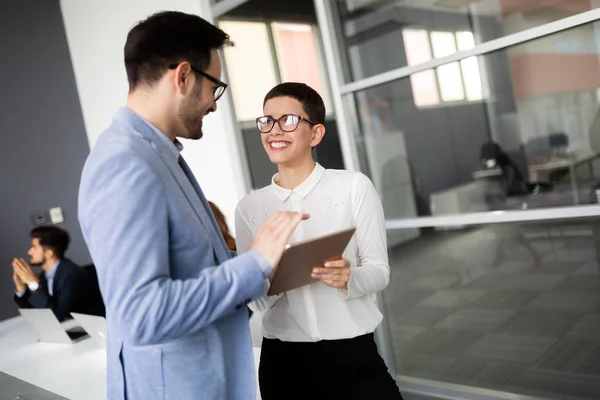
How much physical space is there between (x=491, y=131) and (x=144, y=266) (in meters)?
2.16

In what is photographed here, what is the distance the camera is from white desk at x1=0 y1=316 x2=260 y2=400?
6.42 ft

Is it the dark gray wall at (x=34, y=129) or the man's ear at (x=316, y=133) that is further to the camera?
the dark gray wall at (x=34, y=129)

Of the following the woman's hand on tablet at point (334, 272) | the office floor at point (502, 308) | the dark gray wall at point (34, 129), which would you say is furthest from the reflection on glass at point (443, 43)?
the dark gray wall at point (34, 129)

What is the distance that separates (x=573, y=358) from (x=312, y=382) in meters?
1.79

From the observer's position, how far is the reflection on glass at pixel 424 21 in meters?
2.46

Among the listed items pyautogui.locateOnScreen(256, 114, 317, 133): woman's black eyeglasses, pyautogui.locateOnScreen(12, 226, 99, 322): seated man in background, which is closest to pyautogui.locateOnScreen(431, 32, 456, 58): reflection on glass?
pyautogui.locateOnScreen(256, 114, 317, 133): woman's black eyeglasses

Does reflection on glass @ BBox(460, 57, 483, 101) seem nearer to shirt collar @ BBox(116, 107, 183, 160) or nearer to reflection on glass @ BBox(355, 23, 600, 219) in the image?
reflection on glass @ BBox(355, 23, 600, 219)

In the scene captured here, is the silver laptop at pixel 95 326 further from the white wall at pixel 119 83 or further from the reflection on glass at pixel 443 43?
the reflection on glass at pixel 443 43

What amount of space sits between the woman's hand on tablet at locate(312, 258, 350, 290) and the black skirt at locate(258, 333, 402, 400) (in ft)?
0.72

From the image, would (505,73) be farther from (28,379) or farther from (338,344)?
(28,379)

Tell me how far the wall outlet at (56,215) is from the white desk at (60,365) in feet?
6.75

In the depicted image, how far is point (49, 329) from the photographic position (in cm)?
271

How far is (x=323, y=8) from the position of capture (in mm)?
3168

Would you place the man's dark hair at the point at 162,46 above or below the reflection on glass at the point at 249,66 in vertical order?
below
